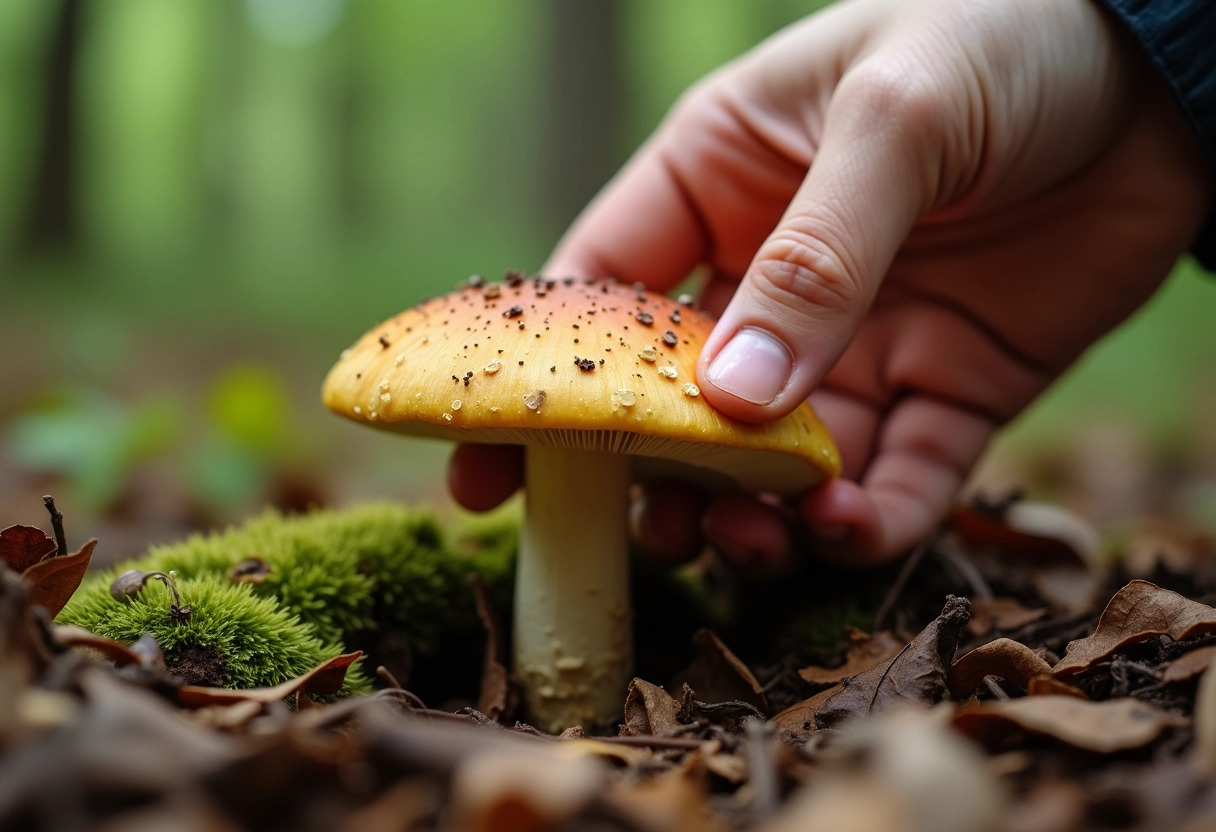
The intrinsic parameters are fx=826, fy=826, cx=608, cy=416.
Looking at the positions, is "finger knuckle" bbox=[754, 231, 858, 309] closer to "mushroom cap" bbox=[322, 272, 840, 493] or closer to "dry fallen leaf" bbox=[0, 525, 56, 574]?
"mushroom cap" bbox=[322, 272, 840, 493]

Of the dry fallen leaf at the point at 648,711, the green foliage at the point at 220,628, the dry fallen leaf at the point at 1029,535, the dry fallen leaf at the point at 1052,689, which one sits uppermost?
the dry fallen leaf at the point at 1052,689

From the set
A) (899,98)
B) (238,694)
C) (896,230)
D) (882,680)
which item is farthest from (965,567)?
(238,694)

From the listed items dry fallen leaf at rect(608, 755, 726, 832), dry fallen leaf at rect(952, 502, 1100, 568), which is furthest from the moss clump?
dry fallen leaf at rect(952, 502, 1100, 568)

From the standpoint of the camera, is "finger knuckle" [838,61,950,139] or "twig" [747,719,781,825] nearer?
"twig" [747,719,781,825]

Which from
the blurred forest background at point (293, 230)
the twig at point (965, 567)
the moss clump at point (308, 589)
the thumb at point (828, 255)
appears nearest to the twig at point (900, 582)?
the twig at point (965, 567)

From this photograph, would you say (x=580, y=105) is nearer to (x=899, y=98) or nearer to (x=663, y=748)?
(x=899, y=98)

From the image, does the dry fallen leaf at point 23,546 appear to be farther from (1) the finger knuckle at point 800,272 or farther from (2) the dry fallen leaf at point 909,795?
(1) the finger knuckle at point 800,272
